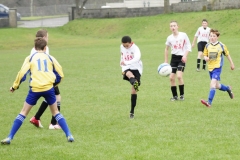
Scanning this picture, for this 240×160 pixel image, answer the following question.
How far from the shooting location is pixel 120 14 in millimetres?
50719

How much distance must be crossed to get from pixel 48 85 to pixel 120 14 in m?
41.9

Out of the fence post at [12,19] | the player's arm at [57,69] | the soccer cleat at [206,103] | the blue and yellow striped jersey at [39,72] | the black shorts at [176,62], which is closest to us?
the blue and yellow striped jersey at [39,72]

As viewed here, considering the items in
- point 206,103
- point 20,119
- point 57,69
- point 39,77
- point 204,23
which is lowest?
point 206,103

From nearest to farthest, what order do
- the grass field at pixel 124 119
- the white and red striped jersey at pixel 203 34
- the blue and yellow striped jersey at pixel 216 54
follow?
the grass field at pixel 124 119 < the blue and yellow striped jersey at pixel 216 54 < the white and red striped jersey at pixel 203 34

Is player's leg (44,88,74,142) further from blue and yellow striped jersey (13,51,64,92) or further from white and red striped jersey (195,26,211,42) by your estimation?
white and red striped jersey (195,26,211,42)

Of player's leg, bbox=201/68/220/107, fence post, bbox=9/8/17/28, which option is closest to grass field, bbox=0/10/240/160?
player's leg, bbox=201/68/220/107

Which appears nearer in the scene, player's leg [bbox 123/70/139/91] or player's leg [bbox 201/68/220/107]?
player's leg [bbox 123/70/139/91]

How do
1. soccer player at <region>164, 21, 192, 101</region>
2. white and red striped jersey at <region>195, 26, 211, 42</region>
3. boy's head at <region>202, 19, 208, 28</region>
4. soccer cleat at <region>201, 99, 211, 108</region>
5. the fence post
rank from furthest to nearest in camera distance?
the fence post
white and red striped jersey at <region>195, 26, 211, 42</region>
boy's head at <region>202, 19, 208, 28</region>
soccer player at <region>164, 21, 192, 101</region>
soccer cleat at <region>201, 99, 211, 108</region>

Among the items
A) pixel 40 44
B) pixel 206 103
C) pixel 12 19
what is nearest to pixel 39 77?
pixel 40 44

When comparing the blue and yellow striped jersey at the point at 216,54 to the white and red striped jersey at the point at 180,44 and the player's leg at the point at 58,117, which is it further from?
the player's leg at the point at 58,117

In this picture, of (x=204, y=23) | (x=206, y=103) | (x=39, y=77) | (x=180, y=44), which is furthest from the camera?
(x=204, y=23)

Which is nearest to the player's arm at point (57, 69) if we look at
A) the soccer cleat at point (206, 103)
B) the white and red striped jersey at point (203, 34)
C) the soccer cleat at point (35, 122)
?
the soccer cleat at point (35, 122)

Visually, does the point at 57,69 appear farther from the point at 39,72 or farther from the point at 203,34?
the point at 203,34

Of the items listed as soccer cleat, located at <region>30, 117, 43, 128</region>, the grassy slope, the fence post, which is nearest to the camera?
soccer cleat, located at <region>30, 117, 43, 128</region>
